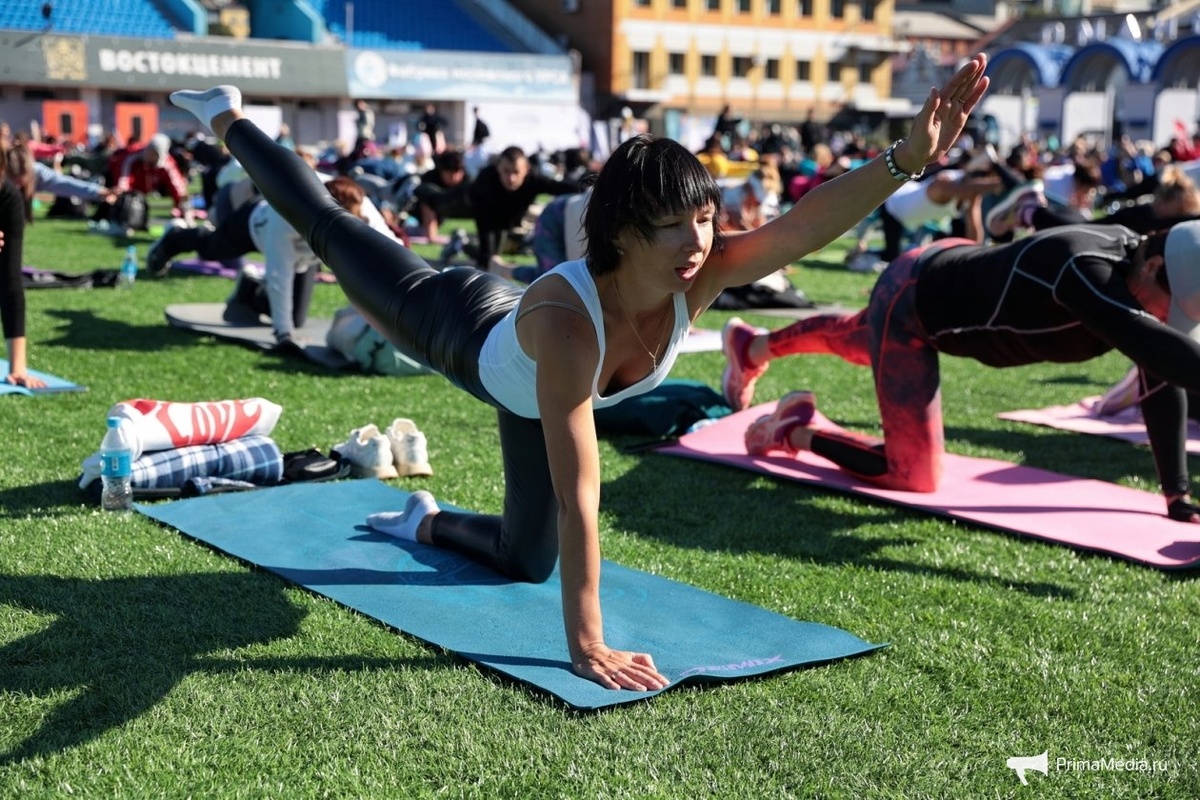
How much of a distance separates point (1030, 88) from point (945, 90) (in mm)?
44190

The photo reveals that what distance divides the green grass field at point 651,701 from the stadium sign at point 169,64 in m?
27.0

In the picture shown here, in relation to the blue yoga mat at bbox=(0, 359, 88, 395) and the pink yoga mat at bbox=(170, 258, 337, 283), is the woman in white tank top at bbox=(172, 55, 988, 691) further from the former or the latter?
the pink yoga mat at bbox=(170, 258, 337, 283)

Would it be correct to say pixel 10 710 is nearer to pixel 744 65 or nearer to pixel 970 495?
pixel 970 495

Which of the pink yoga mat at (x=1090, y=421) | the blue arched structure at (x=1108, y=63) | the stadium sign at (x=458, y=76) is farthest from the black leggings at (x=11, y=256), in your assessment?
the blue arched structure at (x=1108, y=63)

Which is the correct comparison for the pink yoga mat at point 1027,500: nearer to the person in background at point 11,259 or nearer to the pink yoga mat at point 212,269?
the person in background at point 11,259

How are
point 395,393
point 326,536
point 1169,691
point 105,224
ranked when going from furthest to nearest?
1. point 105,224
2. point 395,393
3. point 326,536
4. point 1169,691

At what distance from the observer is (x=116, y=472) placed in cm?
452

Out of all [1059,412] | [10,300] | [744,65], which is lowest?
[1059,412]

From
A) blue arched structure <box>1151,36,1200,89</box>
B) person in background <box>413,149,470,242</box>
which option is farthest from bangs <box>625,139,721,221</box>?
blue arched structure <box>1151,36,1200,89</box>

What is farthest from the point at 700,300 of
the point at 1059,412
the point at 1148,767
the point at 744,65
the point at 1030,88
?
the point at 744,65

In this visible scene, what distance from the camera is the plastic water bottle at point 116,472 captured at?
14.8ft

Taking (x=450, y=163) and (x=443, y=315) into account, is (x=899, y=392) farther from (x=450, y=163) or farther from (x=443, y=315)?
(x=450, y=163)

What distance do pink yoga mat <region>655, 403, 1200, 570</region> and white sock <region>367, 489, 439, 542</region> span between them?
170 centimetres

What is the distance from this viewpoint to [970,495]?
5.29m
